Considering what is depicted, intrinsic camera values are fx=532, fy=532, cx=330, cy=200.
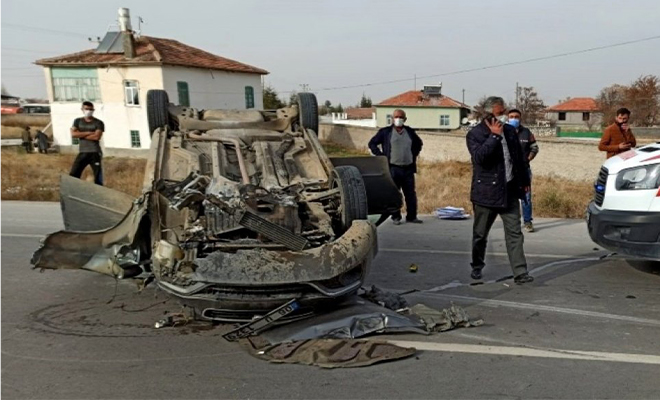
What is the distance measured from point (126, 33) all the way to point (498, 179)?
28.8 meters

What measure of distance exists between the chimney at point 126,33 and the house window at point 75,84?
227 centimetres

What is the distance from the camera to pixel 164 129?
560 cm

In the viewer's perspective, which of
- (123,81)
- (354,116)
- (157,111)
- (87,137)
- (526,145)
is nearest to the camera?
(157,111)

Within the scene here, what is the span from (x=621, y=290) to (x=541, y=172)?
1866 cm

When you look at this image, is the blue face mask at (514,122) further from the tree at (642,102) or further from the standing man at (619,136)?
the tree at (642,102)

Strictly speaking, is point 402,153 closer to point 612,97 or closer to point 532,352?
point 532,352

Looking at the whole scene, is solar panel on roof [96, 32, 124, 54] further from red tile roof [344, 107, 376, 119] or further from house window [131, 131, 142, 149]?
red tile roof [344, 107, 376, 119]

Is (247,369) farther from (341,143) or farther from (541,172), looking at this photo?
(341,143)

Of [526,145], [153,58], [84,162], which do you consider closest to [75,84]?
[153,58]

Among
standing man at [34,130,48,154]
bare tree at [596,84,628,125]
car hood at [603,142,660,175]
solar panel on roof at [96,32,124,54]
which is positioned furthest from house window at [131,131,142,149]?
bare tree at [596,84,628,125]

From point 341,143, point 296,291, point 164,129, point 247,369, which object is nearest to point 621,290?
point 296,291

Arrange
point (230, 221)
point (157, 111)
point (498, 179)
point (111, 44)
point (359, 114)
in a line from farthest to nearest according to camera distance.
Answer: point (359, 114), point (111, 44), point (157, 111), point (498, 179), point (230, 221)

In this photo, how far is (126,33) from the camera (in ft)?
96.4

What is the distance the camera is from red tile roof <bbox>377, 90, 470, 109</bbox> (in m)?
58.9
